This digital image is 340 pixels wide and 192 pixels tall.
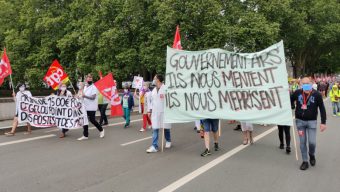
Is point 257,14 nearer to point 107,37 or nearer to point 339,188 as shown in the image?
point 107,37

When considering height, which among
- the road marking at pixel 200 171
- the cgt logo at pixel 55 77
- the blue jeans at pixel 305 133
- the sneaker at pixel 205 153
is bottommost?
Answer: the road marking at pixel 200 171

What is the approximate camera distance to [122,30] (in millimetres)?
30062

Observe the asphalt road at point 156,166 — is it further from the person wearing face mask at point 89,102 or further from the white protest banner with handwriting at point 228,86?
the white protest banner with handwriting at point 228,86

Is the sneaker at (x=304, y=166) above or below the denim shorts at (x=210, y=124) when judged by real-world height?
below

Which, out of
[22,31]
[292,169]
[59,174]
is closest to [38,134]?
[59,174]

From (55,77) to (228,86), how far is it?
6975 mm

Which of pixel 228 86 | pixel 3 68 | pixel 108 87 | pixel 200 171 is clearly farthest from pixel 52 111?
pixel 200 171

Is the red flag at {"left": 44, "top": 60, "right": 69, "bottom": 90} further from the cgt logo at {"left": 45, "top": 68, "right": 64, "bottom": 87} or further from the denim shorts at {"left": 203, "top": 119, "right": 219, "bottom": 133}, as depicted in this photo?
the denim shorts at {"left": 203, "top": 119, "right": 219, "bottom": 133}

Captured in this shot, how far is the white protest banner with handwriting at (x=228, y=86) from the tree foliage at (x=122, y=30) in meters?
18.3

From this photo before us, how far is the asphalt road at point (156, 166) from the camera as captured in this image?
5902 millimetres

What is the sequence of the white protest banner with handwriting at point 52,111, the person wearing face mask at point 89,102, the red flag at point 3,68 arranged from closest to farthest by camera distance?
the person wearing face mask at point 89,102
the white protest banner with handwriting at point 52,111
the red flag at point 3,68

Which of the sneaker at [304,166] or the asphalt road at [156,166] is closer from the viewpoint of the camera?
the asphalt road at [156,166]

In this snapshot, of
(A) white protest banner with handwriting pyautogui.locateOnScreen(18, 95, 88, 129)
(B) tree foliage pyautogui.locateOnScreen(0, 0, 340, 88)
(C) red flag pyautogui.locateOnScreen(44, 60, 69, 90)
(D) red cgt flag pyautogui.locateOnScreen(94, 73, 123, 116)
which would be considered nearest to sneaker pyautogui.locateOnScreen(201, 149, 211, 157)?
(A) white protest banner with handwriting pyautogui.locateOnScreen(18, 95, 88, 129)

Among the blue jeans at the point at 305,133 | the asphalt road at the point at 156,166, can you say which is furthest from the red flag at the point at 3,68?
the blue jeans at the point at 305,133
